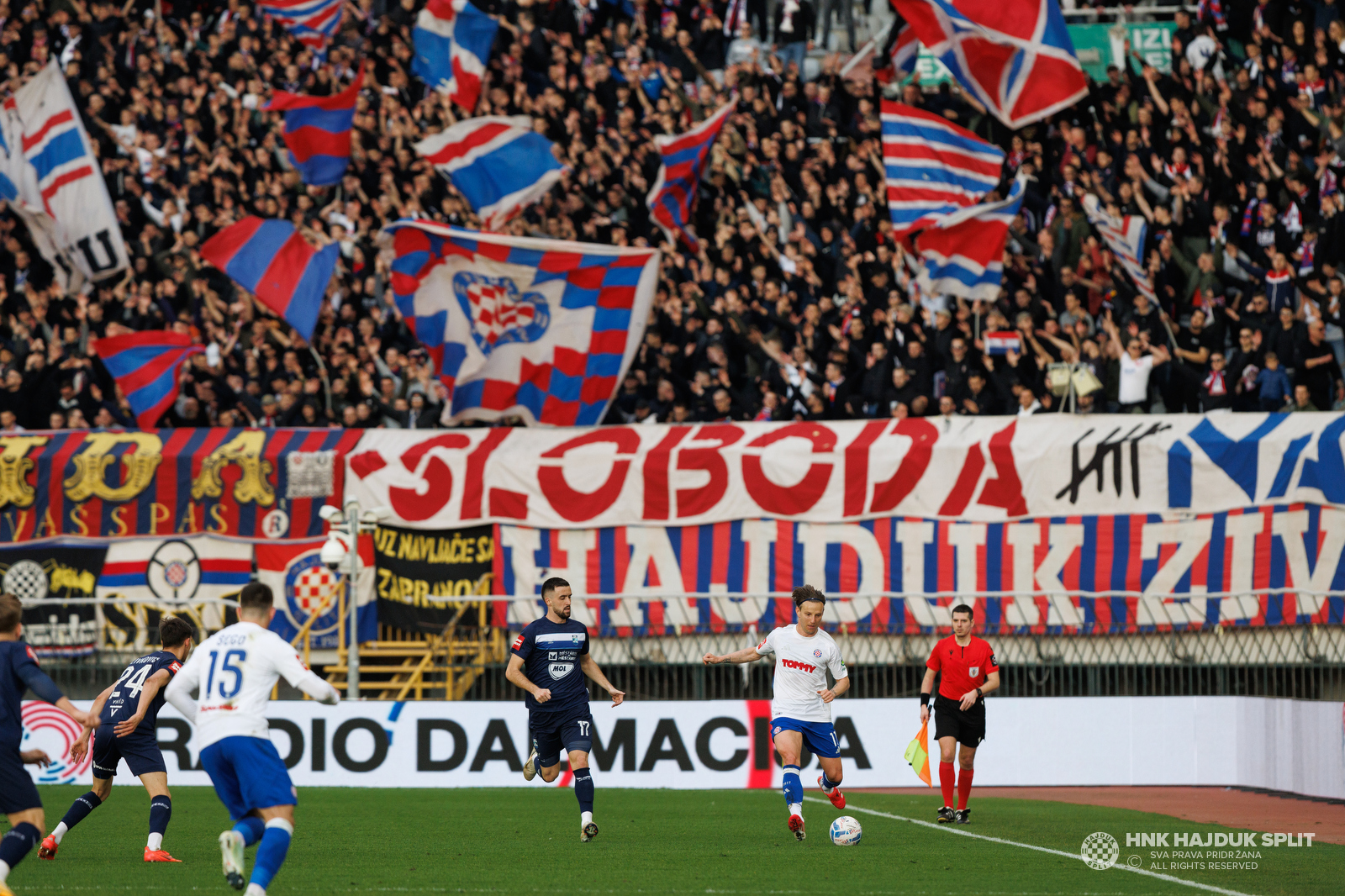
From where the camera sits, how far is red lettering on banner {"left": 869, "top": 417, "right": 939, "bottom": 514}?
22.3 meters

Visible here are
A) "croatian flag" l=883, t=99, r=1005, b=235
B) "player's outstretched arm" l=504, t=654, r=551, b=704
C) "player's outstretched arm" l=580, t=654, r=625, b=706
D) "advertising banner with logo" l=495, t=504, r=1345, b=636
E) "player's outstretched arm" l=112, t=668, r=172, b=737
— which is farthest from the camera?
"croatian flag" l=883, t=99, r=1005, b=235

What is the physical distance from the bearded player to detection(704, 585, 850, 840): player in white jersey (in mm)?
1833

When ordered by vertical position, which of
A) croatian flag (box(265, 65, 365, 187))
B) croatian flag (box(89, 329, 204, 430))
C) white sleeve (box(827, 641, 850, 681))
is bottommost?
white sleeve (box(827, 641, 850, 681))

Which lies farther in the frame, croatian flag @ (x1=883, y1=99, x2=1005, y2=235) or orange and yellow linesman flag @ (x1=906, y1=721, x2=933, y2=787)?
croatian flag @ (x1=883, y1=99, x2=1005, y2=235)

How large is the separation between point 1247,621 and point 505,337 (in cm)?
1068

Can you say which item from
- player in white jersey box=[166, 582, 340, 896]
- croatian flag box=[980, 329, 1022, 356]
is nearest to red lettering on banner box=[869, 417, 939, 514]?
croatian flag box=[980, 329, 1022, 356]

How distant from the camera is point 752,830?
1512cm

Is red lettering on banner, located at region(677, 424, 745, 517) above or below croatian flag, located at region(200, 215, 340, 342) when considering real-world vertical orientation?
below

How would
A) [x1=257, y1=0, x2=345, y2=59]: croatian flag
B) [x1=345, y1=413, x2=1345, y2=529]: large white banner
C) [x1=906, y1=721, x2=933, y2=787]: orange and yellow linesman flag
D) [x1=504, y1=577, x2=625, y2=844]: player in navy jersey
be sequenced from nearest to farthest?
[x1=504, y1=577, x2=625, y2=844]: player in navy jersey → [x1=906, y1=721, x2=933, y2=787]: orange and yellow linesman flag → [x1=345, y1=413, x2=1345, y2=529]: large white banner → [x1=257, y1=0, x2=345, y2=59]: croatian flag

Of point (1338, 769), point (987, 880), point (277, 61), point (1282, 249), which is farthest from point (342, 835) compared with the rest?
point (277, 61)

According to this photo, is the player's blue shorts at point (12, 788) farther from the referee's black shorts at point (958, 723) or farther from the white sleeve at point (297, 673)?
the referee's black shorts at point (958, 723)

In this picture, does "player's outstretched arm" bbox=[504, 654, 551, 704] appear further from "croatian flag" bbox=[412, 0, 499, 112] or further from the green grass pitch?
"croatian flag" bbox=[412, 0, 499, 112]

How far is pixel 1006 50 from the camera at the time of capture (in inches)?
896

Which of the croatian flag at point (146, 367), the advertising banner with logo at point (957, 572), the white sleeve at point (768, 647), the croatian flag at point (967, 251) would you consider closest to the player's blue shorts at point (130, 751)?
the white sleeve at point (768, 647)
